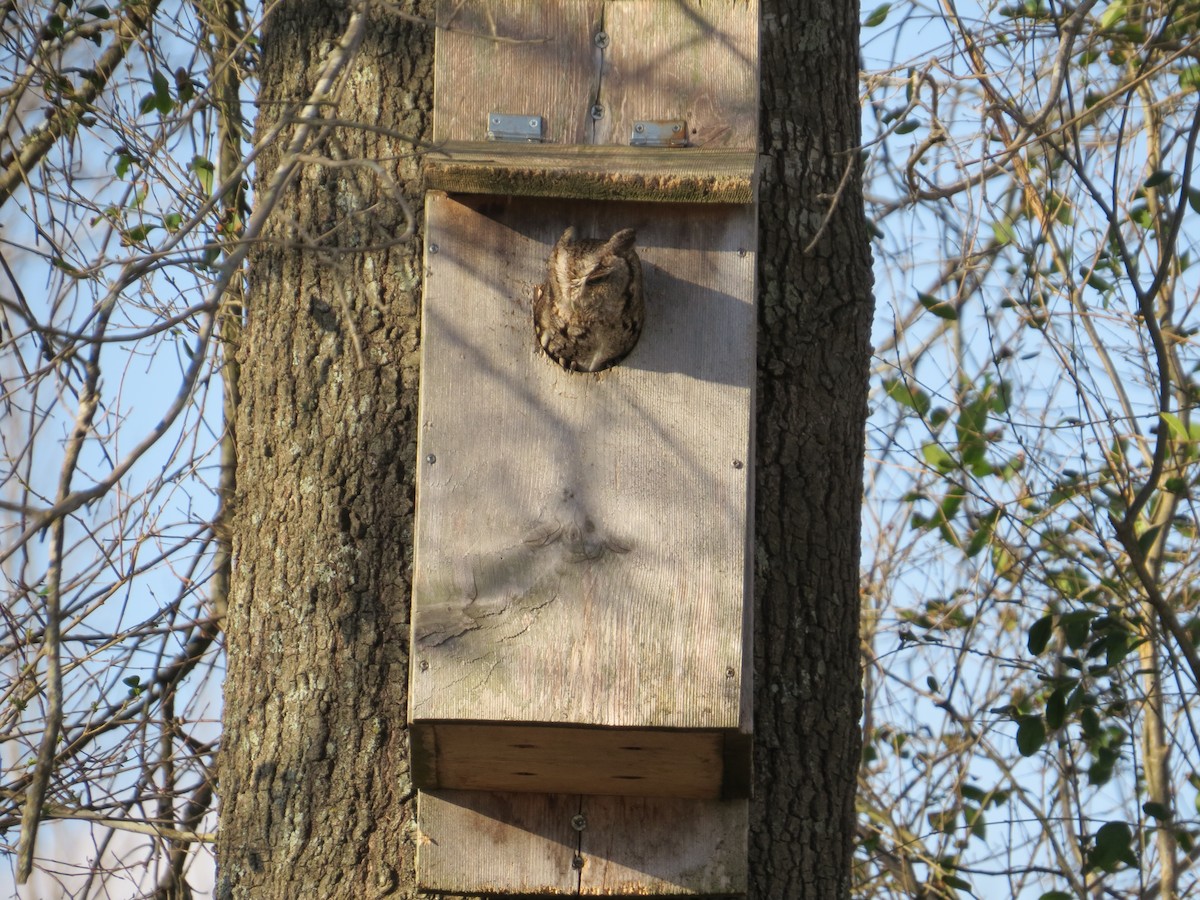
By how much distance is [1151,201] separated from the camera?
444cm

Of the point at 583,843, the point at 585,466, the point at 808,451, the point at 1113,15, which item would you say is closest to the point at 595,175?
the point at 585,466

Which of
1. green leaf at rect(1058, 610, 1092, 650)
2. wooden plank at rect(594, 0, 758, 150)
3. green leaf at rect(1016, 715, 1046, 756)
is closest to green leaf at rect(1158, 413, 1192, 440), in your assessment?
green leaf at rect(1058, 610, 1092, 650)

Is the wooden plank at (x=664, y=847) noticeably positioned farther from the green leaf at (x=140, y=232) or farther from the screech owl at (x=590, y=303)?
the green leaf at (x=140, y=232)

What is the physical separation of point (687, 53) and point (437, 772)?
1129mm

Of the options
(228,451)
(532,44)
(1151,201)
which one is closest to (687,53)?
(532,44)

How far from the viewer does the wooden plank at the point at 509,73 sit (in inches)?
84.7

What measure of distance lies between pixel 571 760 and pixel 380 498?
19.0 inches

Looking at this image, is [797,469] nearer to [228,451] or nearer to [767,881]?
[767,881]

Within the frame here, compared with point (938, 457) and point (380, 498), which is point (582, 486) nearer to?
point (380, 498)

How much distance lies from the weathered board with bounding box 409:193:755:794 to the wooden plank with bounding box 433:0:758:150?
12 cm

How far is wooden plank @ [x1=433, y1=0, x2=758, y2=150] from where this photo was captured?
2.15 metres

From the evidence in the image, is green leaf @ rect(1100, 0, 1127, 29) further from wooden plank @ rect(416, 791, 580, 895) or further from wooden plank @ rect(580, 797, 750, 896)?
wooden plank @ rect(416, 791, 580, 895)

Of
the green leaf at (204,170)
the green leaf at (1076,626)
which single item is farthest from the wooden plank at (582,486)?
the green leaf at (204,170)

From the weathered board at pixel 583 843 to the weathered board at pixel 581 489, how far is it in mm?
62
